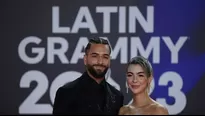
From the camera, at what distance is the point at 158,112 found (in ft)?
7.76

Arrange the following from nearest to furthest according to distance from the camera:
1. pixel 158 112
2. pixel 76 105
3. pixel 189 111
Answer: pixel 158 112, pixel 76 105, pixel 189 111

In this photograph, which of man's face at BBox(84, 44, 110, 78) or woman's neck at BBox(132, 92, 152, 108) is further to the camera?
man's face at BBox(84, 44, 110, 78)

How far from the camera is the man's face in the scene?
2.58 m

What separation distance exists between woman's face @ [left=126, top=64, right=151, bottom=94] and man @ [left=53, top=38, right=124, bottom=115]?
0.73ft

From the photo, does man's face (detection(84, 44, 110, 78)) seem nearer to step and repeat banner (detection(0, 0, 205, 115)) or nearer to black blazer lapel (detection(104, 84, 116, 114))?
black blazer lapel (detection(104, 84, 116, 114))

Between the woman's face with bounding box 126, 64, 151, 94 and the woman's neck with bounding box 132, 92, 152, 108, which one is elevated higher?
the woman's face with bounding box 126, 64, 151, 94

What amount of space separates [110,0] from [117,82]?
2.49ft

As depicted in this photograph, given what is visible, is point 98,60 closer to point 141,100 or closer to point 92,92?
point 92,92

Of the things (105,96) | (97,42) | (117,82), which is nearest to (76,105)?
(105,96)

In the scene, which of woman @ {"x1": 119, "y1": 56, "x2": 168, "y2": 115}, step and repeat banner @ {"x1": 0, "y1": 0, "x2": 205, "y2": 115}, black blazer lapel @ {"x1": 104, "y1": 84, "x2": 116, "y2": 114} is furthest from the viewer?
step and repeat banner @ {"x1": 0, "y1": 0, "x2": 205, "y2": 115}

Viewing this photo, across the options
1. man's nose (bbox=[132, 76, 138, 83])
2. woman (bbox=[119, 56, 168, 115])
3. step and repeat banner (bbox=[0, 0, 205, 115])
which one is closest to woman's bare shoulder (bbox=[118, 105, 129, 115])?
woman (bbox=[119, 56, 168, 115])

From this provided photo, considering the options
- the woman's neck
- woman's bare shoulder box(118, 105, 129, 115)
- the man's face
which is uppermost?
the man's face

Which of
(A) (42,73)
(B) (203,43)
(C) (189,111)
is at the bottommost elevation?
(C) (189,111)

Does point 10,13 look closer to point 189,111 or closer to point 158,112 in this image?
Result: point 189,111
